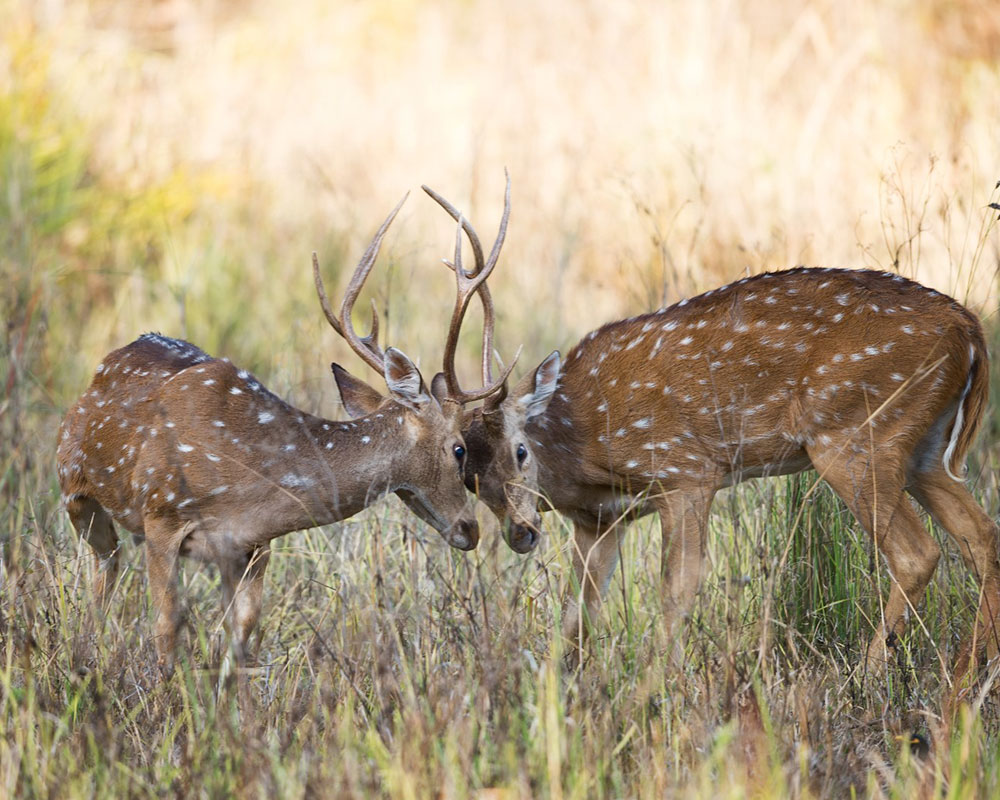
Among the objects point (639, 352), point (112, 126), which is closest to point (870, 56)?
point (112, 126)

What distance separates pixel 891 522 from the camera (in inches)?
188

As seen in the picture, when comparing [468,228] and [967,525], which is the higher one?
[468,228]

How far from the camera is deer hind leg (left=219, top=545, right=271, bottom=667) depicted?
4.66 meters

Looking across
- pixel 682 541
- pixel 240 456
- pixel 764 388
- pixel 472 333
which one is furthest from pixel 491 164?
pixel 240 456

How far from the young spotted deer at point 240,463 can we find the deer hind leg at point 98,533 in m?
0.03

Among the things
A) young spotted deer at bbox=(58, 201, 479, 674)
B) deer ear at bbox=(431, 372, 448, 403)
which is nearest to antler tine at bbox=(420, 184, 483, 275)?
young spotted deer at bbox=(58, 201, 479, 674)

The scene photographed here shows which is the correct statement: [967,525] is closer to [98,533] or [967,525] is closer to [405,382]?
[405,382]

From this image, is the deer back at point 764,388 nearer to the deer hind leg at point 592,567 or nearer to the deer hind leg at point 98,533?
the deer hind leg at point 592,567

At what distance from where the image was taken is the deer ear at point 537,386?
522 centimetres

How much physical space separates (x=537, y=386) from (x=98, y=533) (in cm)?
177

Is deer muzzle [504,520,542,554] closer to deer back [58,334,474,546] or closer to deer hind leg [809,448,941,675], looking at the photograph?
deer back [58,334,474,546]

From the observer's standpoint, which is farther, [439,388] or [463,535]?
[439,388]

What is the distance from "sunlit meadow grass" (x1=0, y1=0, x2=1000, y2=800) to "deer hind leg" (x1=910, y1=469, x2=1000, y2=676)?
10 centimetres

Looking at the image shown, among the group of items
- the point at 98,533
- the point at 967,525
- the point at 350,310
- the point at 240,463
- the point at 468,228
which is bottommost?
the point at 98,533
